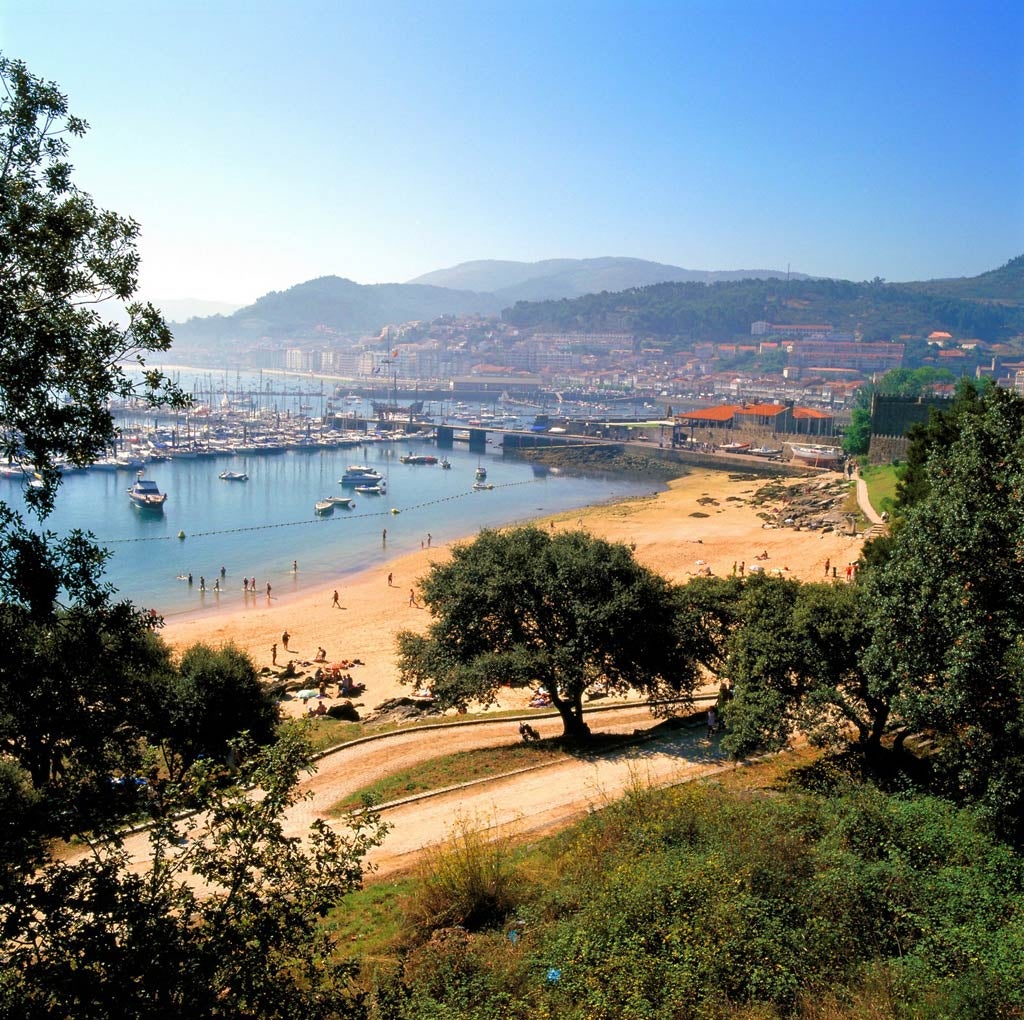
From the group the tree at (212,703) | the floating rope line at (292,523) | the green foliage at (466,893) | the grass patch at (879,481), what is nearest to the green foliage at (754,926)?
the green foliage at (466,893)

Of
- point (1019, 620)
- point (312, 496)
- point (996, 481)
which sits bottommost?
point (312, 496)

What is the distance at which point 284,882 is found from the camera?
4.33 metres

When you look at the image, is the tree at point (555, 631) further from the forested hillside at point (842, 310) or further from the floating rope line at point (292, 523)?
the forested hillside at point (842, 310)

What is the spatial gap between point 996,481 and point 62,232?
25.6ft

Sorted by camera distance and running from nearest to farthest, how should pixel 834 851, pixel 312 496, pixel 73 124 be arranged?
pixel 73 124 < pixel 834 851 < pixel 312 496

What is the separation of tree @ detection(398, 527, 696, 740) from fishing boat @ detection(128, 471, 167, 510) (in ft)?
113

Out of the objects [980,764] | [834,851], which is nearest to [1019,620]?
[980,764]

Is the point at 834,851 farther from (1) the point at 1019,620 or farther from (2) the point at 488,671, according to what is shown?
(2) the point at 488,671

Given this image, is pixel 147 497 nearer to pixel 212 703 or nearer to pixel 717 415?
pixel 212 703

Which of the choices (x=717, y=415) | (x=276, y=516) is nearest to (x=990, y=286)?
(x=717, y=415)

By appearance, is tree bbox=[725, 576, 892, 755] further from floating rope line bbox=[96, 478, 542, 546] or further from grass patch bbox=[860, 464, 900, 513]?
floating rope line bbox=[96, 478, 542, 546]

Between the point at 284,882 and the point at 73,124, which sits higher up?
the point at 73,124

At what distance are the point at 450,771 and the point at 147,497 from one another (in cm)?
3742

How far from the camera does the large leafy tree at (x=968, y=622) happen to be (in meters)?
7.18
